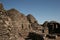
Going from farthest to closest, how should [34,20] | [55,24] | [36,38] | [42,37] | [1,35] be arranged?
[55,24], [34,20], [36,38], [42,37], [1,35]

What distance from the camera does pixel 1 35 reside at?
291 inches

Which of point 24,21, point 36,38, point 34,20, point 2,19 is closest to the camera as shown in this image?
point 2,19

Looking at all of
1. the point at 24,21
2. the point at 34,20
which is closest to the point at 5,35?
the point at 24,21

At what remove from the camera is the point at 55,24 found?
2115 inches

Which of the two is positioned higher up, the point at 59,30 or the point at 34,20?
the point at 34,20

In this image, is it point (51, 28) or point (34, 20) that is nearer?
point (34, 20)

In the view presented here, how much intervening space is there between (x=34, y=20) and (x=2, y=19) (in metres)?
38.7

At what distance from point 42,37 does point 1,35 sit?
56.1 feet

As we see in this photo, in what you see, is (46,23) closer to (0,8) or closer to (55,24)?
(55,24)

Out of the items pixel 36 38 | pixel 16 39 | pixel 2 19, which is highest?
pixel 2 19

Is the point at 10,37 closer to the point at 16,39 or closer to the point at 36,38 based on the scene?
the point at 16,39

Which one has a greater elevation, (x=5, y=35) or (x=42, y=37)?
(x=5, y=35)

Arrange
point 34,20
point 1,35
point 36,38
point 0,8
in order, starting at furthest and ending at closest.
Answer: point 34,20, point 36,38, point 0,8, point 1,35

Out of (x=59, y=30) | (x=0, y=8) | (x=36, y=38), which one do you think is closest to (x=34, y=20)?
(x=59, y=30)
